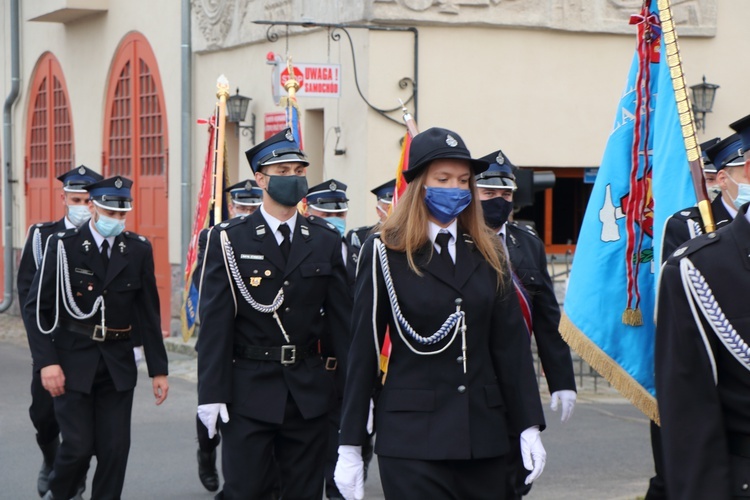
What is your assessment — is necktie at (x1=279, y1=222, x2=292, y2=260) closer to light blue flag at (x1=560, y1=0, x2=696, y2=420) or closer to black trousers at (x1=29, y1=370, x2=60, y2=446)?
light blue flag at (x1=560, y1=0, x2=696, y2=420)

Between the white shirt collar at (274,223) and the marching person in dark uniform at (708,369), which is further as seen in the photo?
the white shirt collar at (274,223)

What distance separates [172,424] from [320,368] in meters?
5.47

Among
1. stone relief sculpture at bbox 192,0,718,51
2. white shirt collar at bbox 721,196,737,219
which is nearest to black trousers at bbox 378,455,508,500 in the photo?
white shirt collar at bbox 721,196,737,219

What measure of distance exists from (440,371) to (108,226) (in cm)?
367

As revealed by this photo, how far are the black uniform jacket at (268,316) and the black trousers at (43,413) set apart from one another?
2.77 metres

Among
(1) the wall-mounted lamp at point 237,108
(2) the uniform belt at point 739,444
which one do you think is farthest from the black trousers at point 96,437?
(1) the wall-mounted lamp at point 237,108

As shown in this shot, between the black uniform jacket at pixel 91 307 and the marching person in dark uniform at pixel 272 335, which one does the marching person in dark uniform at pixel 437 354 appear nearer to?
the marching person in dark uniform at pixel 272 335

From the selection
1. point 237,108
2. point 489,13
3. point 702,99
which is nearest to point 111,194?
point 489,13

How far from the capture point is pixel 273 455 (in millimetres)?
6289

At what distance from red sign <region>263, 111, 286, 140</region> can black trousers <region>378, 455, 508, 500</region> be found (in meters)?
11.1

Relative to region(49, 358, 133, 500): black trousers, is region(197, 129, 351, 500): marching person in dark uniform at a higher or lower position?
higher

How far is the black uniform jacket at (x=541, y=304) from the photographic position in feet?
21.1

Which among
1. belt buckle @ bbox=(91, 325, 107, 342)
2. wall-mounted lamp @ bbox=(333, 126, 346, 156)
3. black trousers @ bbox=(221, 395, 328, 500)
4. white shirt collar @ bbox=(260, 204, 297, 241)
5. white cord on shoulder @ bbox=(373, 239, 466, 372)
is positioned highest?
wall-mounted lamp @ bbox=(333, 126, 346, 156)

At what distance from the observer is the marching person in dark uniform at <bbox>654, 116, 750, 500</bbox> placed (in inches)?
133
